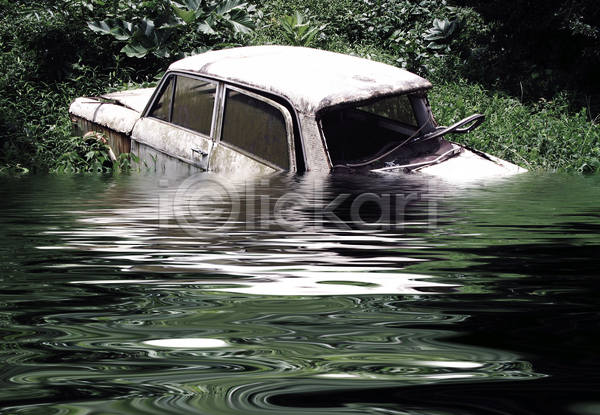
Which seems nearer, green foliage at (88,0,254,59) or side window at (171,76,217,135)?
side window at (171,76,217,135)

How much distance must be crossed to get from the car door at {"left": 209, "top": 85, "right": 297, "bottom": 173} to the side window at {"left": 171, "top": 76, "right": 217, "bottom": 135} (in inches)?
7.1

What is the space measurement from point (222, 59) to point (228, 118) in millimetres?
757

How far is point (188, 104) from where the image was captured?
228 inches

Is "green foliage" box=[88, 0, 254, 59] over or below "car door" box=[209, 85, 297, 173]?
over

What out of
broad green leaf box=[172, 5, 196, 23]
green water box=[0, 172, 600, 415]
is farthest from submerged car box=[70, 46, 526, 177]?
broad green leaf box=[172, 5, 196, 23]

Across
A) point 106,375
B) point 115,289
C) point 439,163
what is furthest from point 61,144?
point 106,375

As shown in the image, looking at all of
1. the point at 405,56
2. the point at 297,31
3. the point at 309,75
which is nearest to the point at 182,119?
the point at 309,75

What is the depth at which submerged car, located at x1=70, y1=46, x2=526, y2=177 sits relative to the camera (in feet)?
15.8

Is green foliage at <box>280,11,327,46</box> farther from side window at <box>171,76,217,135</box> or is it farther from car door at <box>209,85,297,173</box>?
car door at <box>209,85,297,173</box>

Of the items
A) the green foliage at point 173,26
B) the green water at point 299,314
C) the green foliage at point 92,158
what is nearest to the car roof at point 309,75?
the green foliage at point 92,158

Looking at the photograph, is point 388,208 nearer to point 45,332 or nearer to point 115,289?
point 115,289

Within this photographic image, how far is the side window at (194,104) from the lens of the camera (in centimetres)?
552

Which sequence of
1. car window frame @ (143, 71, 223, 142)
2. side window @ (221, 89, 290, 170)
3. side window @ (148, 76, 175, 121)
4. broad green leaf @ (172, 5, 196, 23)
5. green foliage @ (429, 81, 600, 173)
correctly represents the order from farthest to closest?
1. broad green leaf @ (172, 5, 196, 23)
2. green foliage @ (429, 81, 600, 173)
3. side window @ (148, 76, 175, 121)
4. car window frame @ (143, 71, 223, 142)
5. side window @ (221, 89, 290, 170)

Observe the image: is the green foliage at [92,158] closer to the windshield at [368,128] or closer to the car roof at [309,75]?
the car roof at [309,75]
